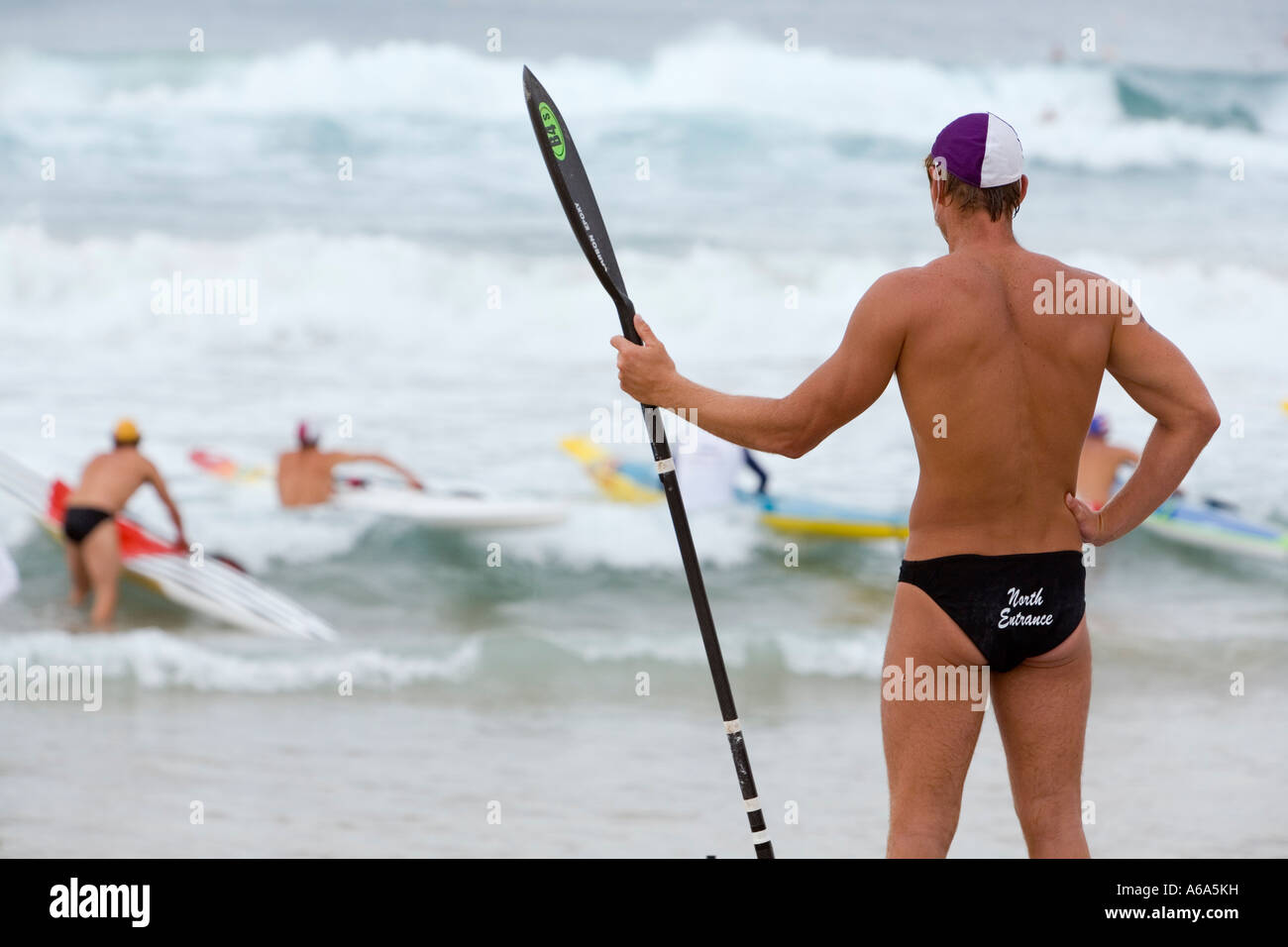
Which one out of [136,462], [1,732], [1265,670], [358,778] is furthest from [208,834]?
[1265,670]

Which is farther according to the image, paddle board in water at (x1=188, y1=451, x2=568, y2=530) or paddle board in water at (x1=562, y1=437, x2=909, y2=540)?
paddle board in water at (x1=562, y1=437, x2=909, y2=540)

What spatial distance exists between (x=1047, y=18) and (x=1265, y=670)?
9111 millimetres

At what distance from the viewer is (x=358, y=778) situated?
16.4 ft

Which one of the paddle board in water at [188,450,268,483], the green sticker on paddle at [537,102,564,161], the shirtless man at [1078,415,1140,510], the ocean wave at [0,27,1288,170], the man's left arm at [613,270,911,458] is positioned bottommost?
the man's left arm at [613,270,911,458]

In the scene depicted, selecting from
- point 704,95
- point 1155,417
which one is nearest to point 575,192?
point 1155,417

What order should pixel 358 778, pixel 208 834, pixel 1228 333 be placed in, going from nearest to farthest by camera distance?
pixel 208 834
pixel 358 778
pixel 1228 333

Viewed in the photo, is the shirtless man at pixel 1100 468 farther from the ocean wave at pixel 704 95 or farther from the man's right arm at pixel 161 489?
the ocean wave at pixel 704 95

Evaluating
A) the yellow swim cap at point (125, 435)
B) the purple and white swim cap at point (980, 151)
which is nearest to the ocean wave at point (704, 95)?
the yellow swim cap at point (125, 435)

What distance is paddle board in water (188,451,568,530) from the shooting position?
10219 mm

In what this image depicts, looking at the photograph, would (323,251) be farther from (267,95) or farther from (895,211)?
(895,211)

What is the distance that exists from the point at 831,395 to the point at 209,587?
7091 millimetres

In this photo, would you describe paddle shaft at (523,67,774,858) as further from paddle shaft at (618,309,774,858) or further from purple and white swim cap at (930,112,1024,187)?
purple and white swim cap at (930,112,1024,187)

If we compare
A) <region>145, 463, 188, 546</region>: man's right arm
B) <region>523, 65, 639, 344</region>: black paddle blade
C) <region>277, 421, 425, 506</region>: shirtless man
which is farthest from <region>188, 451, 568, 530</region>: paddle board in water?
<region>523, 65, 639, 344</region>: black paddle blade

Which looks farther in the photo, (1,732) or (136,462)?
(136,462)
